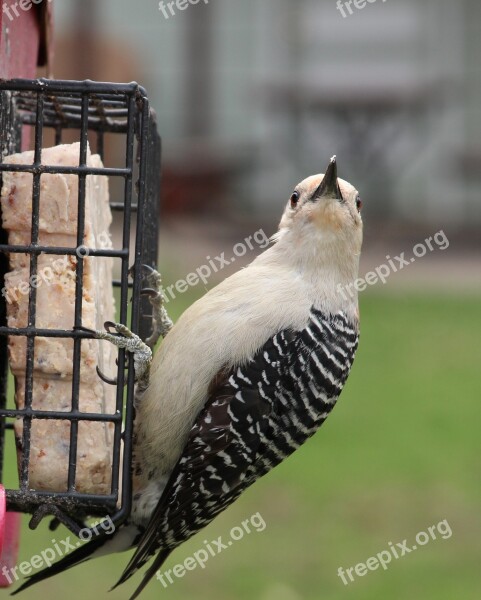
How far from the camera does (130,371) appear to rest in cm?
389

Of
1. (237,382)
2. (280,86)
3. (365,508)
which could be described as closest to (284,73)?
(280,86)

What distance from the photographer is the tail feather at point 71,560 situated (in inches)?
157

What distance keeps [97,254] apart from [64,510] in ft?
2.78

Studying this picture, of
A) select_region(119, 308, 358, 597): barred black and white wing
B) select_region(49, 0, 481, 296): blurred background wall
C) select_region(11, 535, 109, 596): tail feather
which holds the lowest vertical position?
select_region(11, 535, 109, 596): tail feather

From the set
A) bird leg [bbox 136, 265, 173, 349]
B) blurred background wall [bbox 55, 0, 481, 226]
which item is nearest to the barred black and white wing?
bird leg [bbox 136, 265, 173, 349]

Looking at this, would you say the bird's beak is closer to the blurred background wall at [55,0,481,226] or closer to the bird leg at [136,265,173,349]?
the bird leg at [136,265,173,349]

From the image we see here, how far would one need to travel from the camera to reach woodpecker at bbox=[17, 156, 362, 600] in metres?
4.03

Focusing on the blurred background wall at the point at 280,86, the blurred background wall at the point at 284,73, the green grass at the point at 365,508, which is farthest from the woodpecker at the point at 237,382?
the blurred background wall at the point at 284,73

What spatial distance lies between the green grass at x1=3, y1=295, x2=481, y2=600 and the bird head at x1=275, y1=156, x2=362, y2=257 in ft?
9.43

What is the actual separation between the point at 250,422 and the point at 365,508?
4.00 meters

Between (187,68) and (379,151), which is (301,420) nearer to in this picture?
(379,151)

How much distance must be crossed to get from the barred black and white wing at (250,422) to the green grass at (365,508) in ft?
8.40

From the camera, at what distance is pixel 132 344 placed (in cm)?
389

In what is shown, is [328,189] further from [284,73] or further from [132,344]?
[284,73]
